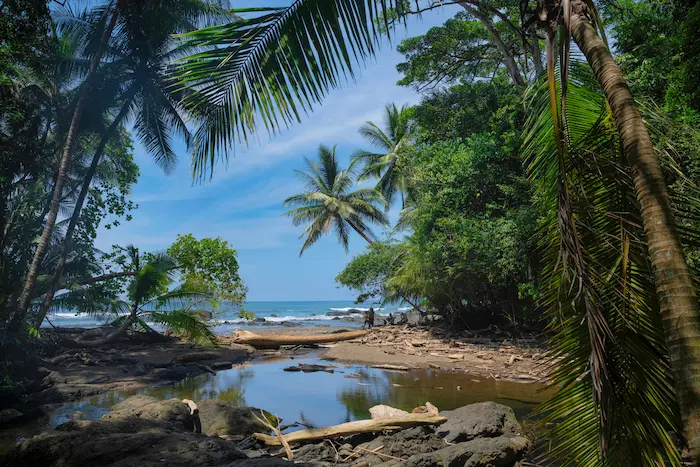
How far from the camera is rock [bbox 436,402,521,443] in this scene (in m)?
5.50

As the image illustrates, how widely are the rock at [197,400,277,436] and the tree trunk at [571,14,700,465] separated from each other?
231 inches

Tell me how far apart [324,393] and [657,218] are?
8.53 m

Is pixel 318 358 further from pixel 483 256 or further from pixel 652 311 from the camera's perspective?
pixel 652 311

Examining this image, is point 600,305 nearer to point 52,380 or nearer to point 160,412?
point 160,412

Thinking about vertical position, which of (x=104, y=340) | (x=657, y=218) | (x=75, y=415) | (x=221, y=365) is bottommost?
(x=221, y=365)

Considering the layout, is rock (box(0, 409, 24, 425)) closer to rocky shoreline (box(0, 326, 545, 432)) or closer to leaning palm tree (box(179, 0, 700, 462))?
rocky shoreline (box(0, 326, 545, 432))

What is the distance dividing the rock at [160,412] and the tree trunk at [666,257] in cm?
605

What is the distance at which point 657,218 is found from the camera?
2.04m

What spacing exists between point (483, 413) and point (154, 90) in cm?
1521

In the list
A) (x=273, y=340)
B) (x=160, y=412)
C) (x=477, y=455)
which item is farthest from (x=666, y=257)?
(x=273, y=340)

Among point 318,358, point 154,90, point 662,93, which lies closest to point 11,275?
point 154,90

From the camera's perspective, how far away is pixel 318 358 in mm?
15602

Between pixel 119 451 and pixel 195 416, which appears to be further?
pixel 195 416

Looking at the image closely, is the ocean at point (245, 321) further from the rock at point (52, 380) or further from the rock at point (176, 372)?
the rock at point (52, 380)
